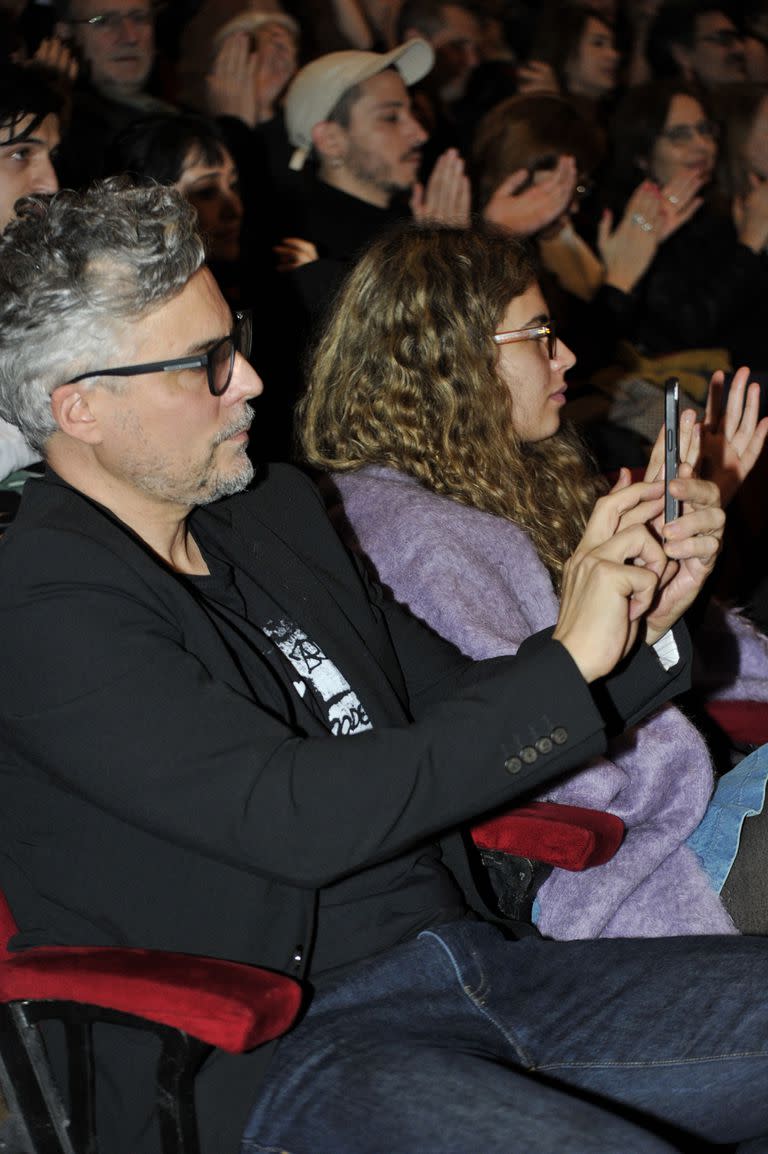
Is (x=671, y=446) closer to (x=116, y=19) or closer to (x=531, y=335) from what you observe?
(x=531, y=335)

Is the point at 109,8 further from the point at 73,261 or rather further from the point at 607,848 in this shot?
the point at 607,848

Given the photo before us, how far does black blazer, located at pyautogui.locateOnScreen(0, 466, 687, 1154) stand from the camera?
1.25 meters

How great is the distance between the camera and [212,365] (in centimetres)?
144

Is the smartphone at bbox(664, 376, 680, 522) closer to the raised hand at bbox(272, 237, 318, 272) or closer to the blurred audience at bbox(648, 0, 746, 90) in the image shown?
the raised hand at bbox(272, 237, 318, 272)

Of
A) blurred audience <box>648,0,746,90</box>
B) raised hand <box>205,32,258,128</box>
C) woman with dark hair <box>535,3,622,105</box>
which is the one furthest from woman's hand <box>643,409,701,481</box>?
blurred audience <box>648,0,746,90</box>

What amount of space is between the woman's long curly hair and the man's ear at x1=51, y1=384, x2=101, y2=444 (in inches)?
30.2

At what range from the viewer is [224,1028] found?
1.18 meters

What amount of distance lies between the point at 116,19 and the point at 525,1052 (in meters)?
2.70

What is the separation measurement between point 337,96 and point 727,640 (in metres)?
1.95

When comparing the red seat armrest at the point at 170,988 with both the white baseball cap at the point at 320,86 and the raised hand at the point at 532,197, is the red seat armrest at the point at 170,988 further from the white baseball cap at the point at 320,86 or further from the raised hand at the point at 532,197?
the raised hand at the point at 532,197

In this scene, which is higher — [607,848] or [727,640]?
[607,848]

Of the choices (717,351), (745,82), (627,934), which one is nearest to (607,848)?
(627,934)

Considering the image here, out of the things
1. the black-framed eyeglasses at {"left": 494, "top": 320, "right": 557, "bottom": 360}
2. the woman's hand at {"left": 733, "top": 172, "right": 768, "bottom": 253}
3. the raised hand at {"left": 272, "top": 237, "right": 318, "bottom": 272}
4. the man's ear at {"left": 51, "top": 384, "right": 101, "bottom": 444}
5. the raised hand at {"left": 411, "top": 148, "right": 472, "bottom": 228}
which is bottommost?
the woman's hand at {"left": 733, "top": 172, "right": 768, "bottom": 253}

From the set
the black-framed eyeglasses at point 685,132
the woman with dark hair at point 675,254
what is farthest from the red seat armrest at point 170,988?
the black-framed eyeglasses at point 685,132
